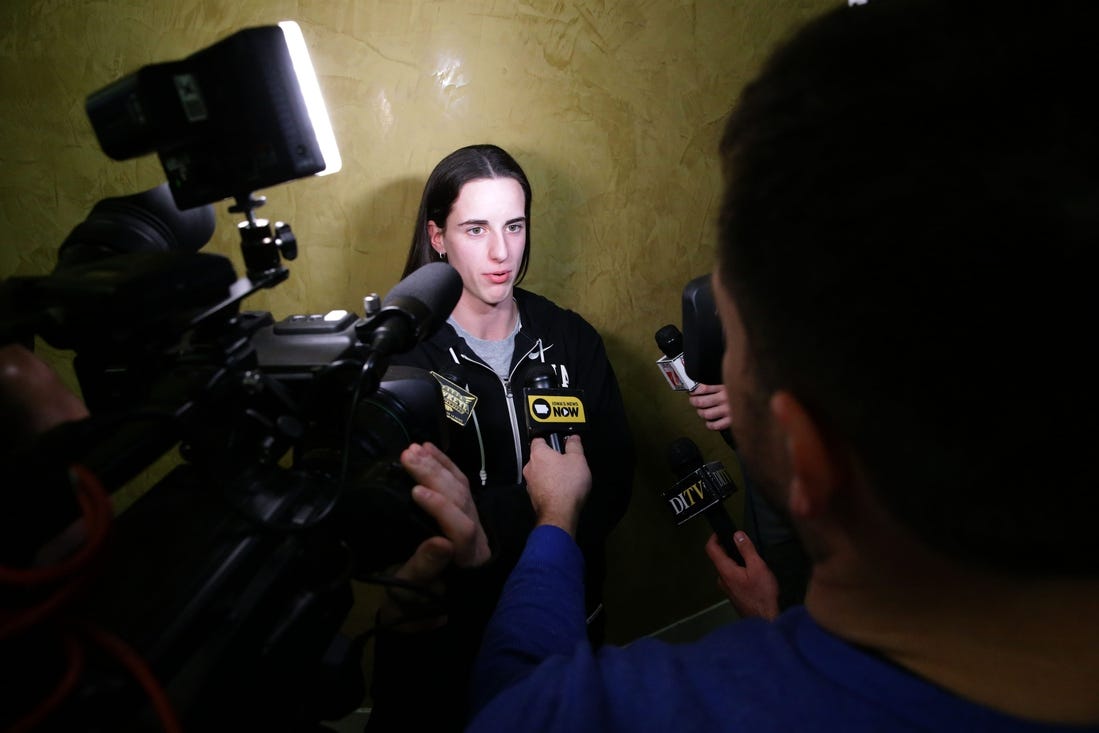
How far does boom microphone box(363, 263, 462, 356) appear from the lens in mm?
632

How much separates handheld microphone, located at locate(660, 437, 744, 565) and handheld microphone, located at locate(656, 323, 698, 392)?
0.14 meters

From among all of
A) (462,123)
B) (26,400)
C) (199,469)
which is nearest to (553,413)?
(199,469)

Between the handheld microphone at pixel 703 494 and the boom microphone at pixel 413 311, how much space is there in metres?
0.57

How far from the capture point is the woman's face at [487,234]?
4.43ft

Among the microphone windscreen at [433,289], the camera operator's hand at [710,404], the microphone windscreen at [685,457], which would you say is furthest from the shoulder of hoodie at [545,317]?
the microphone windscreen at [433,289]

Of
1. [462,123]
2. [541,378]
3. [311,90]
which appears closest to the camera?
[311,90]

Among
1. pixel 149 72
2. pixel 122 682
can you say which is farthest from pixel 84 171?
pixel 122 682

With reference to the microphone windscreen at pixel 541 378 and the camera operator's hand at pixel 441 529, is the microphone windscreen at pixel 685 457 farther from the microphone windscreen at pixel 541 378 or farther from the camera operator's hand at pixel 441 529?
the camera operator's hand at pixel 441 529

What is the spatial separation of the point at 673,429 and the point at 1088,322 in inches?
64.6

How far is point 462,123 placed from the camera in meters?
1.43

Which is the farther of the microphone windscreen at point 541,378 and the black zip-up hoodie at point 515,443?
the black zip-up hoodie at point 515,443

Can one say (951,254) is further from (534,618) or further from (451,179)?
(451,179)

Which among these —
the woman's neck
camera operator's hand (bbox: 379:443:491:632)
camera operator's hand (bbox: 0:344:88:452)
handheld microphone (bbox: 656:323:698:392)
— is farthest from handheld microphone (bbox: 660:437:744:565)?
camera operator's hand (bbox: 0:344:88:452)

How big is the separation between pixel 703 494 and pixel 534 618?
493mm
